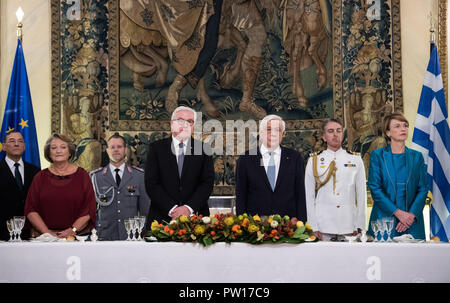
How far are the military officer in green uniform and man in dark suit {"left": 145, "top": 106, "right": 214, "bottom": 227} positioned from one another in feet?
3.37

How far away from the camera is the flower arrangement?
4.40m

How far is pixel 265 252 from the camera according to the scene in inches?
173

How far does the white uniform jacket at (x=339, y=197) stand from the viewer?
556 centimetres

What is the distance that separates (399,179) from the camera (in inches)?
219

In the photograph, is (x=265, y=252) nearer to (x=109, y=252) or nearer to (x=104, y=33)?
(x=109, y=252)

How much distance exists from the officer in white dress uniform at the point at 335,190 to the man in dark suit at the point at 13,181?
2494 mm

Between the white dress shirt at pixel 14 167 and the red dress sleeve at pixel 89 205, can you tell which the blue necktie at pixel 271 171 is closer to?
the red dress sleeve at pixel 89 205

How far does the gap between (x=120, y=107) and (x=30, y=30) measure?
153 cm

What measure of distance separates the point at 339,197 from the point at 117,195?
2108 millimetres

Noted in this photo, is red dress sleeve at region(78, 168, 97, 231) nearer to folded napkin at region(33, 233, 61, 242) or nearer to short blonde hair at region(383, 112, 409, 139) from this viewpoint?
folded napkin at region(33, 233, 61, 242)

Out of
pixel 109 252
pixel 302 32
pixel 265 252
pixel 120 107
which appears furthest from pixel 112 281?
pixel 302 32


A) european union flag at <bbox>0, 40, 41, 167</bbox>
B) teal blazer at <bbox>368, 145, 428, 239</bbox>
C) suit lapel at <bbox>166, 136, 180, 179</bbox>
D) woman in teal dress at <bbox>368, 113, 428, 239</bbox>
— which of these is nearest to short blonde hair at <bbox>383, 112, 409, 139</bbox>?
woman in teal dress at <bbox>368, 113, 428, 239</bbox>

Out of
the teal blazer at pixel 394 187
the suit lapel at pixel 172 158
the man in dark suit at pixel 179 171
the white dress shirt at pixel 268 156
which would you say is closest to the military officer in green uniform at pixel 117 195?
the man in dark suit at pixel 179 171

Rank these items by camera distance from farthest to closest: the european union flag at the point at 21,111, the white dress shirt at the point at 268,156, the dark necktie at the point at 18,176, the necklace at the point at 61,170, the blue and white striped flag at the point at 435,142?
the european union flag at the point at 21,111 < the blue and white striped flag at the point at 435,142 < the dark necktie at the point at 18,176 < the necklace at the point at 61,170 < the white dress shirt at the point at 268,156
